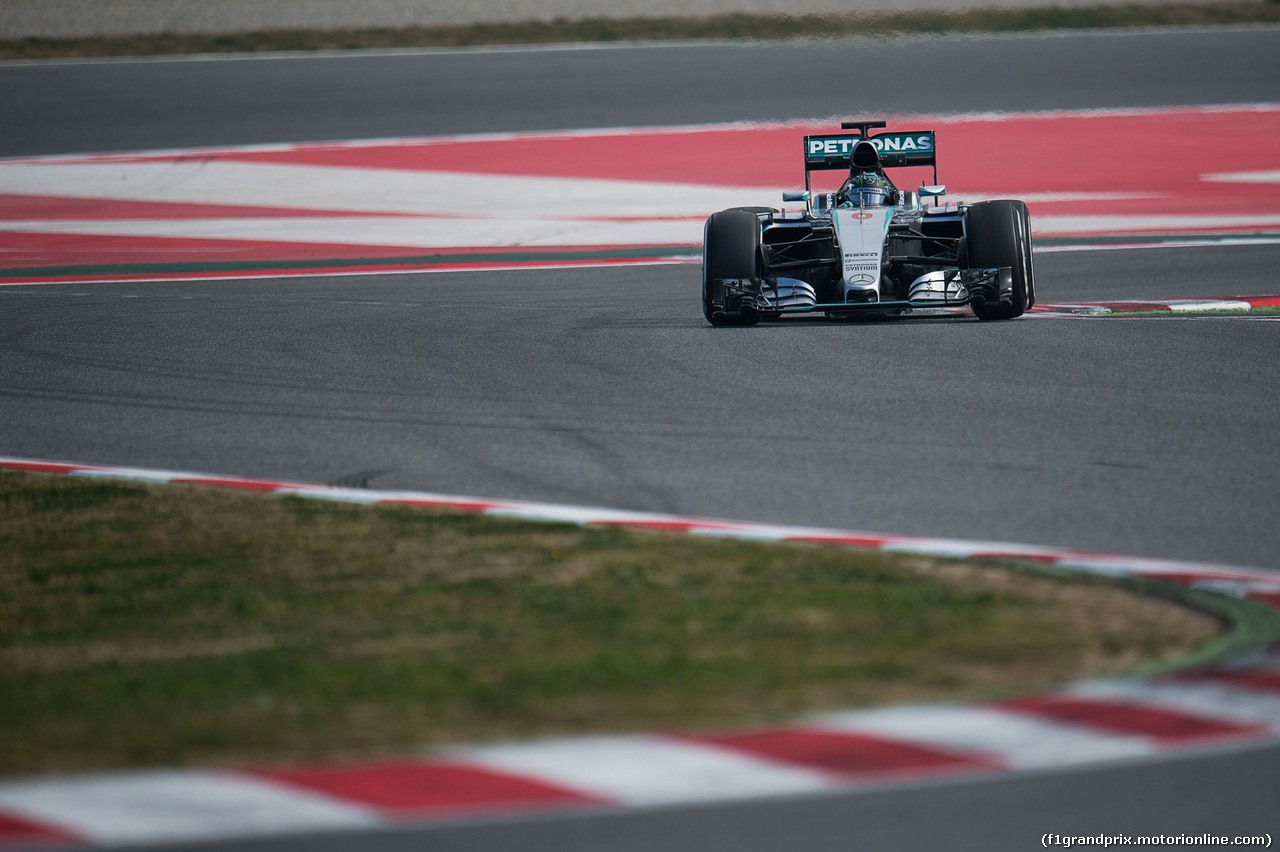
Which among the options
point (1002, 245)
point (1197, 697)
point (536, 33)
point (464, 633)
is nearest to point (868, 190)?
point (1002, 245)

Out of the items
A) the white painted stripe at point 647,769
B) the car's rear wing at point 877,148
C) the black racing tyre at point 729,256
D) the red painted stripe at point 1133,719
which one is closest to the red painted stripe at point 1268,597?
the red painted stripe at point 1133,719

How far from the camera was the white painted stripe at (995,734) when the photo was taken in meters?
3.59

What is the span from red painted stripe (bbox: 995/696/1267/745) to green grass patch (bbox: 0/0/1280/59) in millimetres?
23483

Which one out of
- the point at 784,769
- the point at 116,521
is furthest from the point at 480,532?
the point at 784,769

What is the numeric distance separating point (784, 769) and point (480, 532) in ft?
8.71

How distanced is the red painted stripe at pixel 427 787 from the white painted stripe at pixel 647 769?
0.17 ft

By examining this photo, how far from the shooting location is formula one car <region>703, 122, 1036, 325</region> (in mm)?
11195

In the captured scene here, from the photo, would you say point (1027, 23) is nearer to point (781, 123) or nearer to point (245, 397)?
point (781, 123)

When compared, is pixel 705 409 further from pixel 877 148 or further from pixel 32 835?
pixel 32 835

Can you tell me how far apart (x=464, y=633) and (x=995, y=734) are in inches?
64.9

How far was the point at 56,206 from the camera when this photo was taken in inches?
770

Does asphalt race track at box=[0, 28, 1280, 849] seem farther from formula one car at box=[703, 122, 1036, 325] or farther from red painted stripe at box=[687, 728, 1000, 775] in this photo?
formula one car at box=[703, 122, 1036, 325]

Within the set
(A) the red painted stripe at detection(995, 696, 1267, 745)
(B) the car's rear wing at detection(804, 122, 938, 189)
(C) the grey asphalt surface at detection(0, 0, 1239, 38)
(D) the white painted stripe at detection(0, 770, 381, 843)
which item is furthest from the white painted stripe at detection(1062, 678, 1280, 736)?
(C) the grey asphalt surface at detection(0, 0, 1239, 38)

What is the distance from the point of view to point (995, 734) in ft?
12.2
